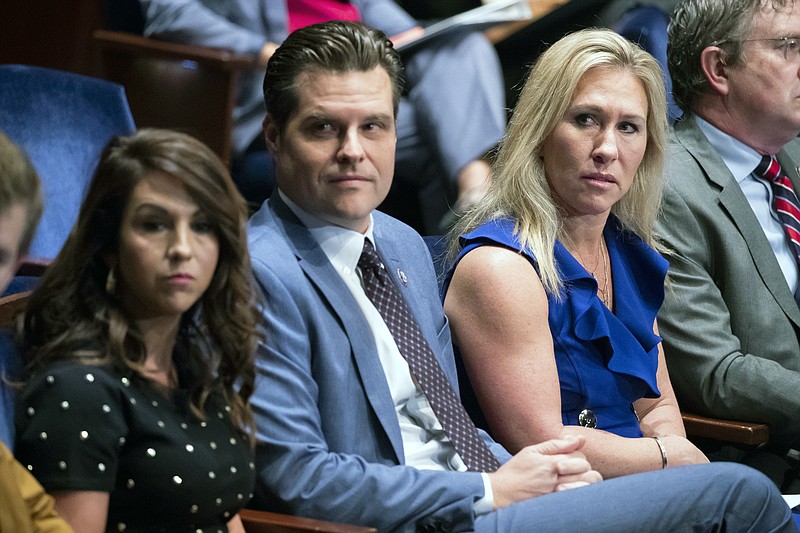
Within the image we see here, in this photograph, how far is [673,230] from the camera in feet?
8.59

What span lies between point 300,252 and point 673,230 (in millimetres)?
1059

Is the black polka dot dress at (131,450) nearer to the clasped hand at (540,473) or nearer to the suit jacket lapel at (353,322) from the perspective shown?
the suit jacket lapel at (353,322)

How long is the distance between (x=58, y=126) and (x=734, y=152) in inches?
60.8

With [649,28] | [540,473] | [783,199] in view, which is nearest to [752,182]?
[783,199]

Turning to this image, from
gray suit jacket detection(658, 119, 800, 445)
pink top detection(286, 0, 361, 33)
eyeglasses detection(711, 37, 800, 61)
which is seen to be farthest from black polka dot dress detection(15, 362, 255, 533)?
pink top detection(286, 0, 361, 33)

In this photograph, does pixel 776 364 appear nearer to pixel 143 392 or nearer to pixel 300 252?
pixel 300 252

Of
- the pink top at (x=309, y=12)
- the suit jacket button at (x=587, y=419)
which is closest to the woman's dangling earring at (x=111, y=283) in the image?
the suit jacket button at (x=587, y=419)

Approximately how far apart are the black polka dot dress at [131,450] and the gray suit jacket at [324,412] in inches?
4.7

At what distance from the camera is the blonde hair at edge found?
227 centimetres

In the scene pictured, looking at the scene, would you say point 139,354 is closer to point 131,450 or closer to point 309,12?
point 131,450

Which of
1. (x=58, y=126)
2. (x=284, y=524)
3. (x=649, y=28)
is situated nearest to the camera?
(x=284, y=524)

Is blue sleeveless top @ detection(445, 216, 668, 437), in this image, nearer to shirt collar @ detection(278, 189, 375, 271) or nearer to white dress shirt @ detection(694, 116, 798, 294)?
shirt collar @ detection(278, 189, 375, 271)

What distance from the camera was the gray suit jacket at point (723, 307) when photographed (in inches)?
97.6

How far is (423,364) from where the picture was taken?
76.6 inches
